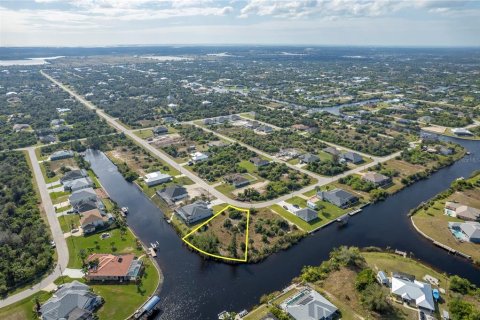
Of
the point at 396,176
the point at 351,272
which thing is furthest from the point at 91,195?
the point at 396,176

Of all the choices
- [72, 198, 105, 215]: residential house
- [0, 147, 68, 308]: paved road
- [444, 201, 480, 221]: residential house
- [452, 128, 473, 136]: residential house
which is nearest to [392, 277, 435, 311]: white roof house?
[444, 201, 480, 221]: residential house

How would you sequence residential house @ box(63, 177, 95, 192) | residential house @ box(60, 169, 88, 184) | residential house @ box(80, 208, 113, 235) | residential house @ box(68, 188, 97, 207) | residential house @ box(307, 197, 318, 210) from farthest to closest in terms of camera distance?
residential house @ box(60, 169, 88, 184) → residential house @ box(63, 177, 95, 192) → residential house @ box(68, 188, 97, 207) → residential house @ box(307, 197, 318, 210) → residential house @ box(80, 208, 113, 235)

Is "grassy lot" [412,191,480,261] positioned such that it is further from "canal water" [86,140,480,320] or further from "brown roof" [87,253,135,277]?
"brown roof" [87,253,135,277]

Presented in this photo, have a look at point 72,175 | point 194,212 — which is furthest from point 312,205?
point 72,175

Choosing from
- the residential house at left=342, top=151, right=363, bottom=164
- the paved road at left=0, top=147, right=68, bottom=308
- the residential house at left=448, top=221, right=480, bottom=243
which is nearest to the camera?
the paved road at left=0, top=147, right=68, bottom=308

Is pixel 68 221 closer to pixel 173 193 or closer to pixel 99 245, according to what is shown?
pixel 99 245

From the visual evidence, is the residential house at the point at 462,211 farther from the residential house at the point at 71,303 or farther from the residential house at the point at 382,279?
the residential house at the point at 71,303
